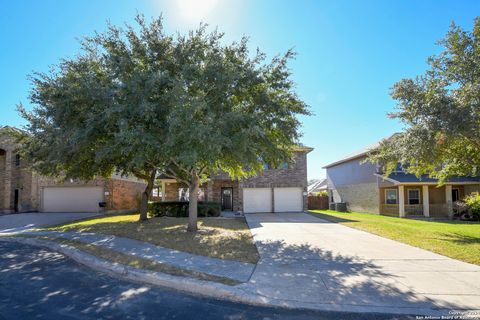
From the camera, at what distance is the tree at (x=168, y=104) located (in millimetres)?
9047

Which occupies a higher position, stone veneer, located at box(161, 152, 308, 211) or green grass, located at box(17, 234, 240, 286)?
stone veneer, located at box(161, 152, 308, 211)

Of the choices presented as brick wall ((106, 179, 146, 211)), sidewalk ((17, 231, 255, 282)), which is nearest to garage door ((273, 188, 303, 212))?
brick wall ((106, 179, 146, 211))

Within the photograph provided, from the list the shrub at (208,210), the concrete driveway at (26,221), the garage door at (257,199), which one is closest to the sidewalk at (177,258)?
the concrete driveway at (26,221)

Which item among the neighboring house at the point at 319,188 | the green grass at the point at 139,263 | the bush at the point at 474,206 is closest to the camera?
the green grass at the point at 139,263

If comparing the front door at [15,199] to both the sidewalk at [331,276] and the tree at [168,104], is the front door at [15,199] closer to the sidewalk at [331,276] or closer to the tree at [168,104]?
the tree at [168,104]

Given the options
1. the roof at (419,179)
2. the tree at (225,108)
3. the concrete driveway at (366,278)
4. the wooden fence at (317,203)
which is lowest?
the wooden fence at (317,203)

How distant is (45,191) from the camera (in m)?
25.8

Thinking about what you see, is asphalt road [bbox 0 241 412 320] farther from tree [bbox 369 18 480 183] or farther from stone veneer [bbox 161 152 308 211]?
stone veneer [bbox 161 152 308 211]

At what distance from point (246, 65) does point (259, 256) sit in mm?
6671

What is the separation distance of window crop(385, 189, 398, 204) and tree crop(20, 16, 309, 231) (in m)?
16.9

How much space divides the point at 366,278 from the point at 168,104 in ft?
22.9

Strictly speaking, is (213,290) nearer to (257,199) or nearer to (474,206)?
(257,199)

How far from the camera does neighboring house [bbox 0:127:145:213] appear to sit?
83.0ft

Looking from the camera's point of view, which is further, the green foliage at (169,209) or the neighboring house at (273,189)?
the neighboring house at (273,189)
